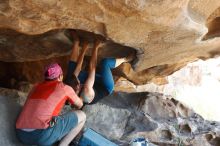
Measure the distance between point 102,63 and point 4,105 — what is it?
1348 mm

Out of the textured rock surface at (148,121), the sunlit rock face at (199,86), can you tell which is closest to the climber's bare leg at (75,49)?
the textured rock surface at (148,121)

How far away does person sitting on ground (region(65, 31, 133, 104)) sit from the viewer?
4047 millimetres

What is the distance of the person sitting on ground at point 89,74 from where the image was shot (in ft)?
13.3

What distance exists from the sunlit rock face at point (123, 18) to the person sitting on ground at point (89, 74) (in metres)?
0.49

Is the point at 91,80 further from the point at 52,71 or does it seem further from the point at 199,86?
the point at 199,86

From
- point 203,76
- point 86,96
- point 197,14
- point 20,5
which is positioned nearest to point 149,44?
point 197,14

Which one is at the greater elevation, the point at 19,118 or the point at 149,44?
the point at 149,44

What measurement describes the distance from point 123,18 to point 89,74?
922mm

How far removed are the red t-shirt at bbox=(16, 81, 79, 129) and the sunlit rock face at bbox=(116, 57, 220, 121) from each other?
774 centimetres

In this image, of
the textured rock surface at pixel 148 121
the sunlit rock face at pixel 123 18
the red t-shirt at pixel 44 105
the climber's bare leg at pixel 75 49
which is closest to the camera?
the sunlit rock face at pixel 123 18

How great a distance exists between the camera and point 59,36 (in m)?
4.27

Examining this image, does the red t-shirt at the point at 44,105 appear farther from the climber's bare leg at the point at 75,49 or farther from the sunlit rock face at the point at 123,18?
the climber's bare leg at the point at 75,49

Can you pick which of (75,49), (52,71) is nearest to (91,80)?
(75,49)

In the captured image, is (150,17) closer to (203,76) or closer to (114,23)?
(114,23)
